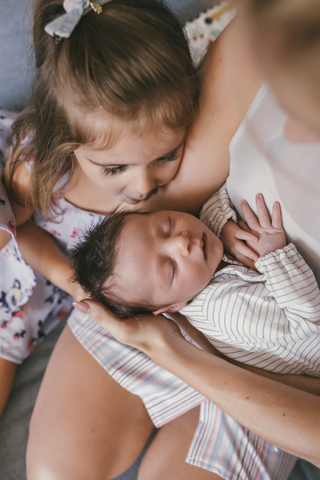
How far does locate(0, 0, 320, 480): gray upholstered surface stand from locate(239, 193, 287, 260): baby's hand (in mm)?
743

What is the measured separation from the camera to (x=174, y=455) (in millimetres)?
1214

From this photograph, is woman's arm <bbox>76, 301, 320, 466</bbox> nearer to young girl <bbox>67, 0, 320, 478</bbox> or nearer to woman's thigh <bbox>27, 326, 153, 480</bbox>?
young girl <bbox>67, 0, 320, 478</bbox>

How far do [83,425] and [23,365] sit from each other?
45 centimetres

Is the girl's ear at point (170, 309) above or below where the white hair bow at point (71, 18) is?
below

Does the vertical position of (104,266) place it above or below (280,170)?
below

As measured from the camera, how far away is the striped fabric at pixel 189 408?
112cm

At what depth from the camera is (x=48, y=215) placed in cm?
137

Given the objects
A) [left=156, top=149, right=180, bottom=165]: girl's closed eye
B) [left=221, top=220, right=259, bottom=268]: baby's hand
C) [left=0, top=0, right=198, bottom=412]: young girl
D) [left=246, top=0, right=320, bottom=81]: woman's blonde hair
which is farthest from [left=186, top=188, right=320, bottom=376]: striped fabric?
[left=246, top=0, right=320, bottom=81]: woman's blonde hair

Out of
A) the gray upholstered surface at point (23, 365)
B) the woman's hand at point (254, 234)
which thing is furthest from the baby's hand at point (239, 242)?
the gray upholstered surface at point (23, 365)

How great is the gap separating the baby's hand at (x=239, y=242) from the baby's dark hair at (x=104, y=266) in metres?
0.23

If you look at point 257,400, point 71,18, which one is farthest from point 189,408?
point 71,18

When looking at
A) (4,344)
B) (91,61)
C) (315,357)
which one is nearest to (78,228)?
(4,344)

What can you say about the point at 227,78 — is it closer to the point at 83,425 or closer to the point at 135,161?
the point at 135,161

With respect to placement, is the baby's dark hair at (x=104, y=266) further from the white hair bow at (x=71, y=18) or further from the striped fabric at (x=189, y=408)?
the white hair bow at (x=71, y=18)
